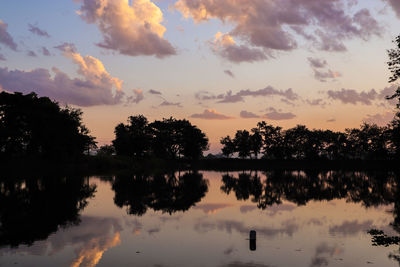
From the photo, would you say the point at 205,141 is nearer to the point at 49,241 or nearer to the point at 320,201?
the point at 320,201

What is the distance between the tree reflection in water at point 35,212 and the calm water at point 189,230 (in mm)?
69

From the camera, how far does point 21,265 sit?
1694 centimetres

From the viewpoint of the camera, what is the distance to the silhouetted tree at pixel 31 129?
92.7 meters

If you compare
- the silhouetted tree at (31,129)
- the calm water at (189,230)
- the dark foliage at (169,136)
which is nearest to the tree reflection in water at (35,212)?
the calm water at (189,230)

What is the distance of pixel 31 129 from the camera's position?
308 feet

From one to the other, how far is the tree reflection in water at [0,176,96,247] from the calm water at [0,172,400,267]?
2.7 inches

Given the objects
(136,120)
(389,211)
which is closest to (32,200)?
(389,211)

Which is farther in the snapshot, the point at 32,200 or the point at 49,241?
the point at 32,200

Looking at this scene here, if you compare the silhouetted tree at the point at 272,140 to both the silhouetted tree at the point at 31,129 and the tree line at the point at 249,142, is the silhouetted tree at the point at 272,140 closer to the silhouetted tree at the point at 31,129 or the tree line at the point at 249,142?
the tree line at the point at 249,142

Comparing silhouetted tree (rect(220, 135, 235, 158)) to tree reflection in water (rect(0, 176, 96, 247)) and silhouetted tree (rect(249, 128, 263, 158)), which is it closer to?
silhouetted tree (rect(249, 128, 263, 158))

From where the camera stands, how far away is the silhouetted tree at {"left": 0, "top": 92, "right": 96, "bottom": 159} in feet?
304

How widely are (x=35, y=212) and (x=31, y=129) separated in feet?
231

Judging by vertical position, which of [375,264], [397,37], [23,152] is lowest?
[375,264]

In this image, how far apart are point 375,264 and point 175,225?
1410 centimetres
